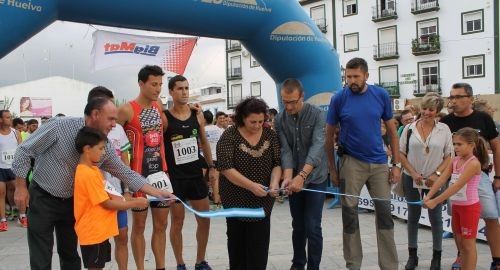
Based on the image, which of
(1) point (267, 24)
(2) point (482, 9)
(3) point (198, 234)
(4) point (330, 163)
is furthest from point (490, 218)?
(2) point (482, 9)

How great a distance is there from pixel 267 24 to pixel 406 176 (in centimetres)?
330

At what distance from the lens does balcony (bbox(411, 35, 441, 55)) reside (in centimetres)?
3266

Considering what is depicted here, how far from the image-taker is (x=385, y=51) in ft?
116

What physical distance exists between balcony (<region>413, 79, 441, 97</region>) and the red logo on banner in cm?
2939

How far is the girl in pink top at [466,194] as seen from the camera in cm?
384

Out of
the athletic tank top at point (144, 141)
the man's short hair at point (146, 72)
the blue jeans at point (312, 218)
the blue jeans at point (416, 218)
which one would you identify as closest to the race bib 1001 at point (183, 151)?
the athletic tank top at point (144, 141)

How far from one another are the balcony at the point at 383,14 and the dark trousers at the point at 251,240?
112 feet

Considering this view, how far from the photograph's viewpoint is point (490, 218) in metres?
4.23

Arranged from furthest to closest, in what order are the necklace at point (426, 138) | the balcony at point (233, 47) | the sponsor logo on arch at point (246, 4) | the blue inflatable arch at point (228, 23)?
the balcony at point (233, 47), the sponsor logo on arch at point (246, 4), the blue inflatable arch at point (228, 23), the necklace at point (426, 138)

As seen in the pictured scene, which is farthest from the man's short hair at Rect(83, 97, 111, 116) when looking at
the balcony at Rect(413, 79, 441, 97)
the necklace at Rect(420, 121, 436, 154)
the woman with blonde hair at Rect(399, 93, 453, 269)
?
the balcony at Rect(413, 79, 441, 97)

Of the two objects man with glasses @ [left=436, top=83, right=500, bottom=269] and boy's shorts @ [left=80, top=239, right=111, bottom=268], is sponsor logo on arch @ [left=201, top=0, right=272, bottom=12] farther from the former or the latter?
boy's shorts @ [left=80, top=239, right=111, bottom=268]

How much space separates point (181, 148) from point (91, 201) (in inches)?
56.3

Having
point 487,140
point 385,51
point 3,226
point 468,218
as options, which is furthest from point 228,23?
point 385,51

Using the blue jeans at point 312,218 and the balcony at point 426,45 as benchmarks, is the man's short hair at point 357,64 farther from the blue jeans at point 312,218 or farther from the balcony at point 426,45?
the balcony at point 426,45
